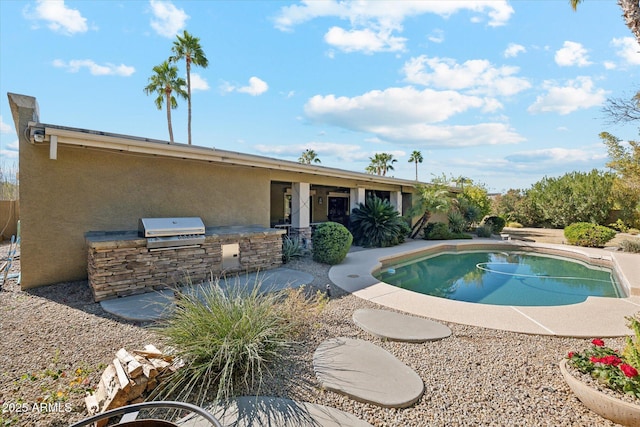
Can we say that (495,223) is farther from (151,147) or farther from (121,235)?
(121,235)

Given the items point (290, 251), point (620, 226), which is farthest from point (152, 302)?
point (620, 226)

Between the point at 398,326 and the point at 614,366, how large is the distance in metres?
2.56

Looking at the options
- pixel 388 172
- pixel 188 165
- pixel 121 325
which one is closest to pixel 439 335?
pixel 121 325

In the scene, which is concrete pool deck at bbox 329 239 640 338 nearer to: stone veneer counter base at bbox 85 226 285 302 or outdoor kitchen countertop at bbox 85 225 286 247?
stone veneer counter base at bbox 85 226 285 302

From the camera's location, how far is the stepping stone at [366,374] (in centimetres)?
300

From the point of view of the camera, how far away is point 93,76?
34.3 feet

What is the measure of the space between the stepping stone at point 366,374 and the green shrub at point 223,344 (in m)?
Answer: 0.58

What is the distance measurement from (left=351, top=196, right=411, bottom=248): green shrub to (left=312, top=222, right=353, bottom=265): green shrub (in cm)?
387

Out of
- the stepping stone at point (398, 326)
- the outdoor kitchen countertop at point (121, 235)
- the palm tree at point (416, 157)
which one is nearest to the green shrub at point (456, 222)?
the outdoor kitchen countertop at point (121, 235)

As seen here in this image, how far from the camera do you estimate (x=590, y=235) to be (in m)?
15.7

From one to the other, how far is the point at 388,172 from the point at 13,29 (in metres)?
41.1

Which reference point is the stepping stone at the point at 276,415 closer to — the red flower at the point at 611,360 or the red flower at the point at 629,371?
the red flower at the point at 629,371

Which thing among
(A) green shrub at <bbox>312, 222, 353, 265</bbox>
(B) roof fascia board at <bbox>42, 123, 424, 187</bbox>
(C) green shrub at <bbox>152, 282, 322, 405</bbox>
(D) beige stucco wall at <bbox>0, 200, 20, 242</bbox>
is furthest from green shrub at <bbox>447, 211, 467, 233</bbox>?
(D) beige stucco wall at <bbox>0, 200, 20, 242</bbox>

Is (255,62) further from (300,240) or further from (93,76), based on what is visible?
(300,240)
